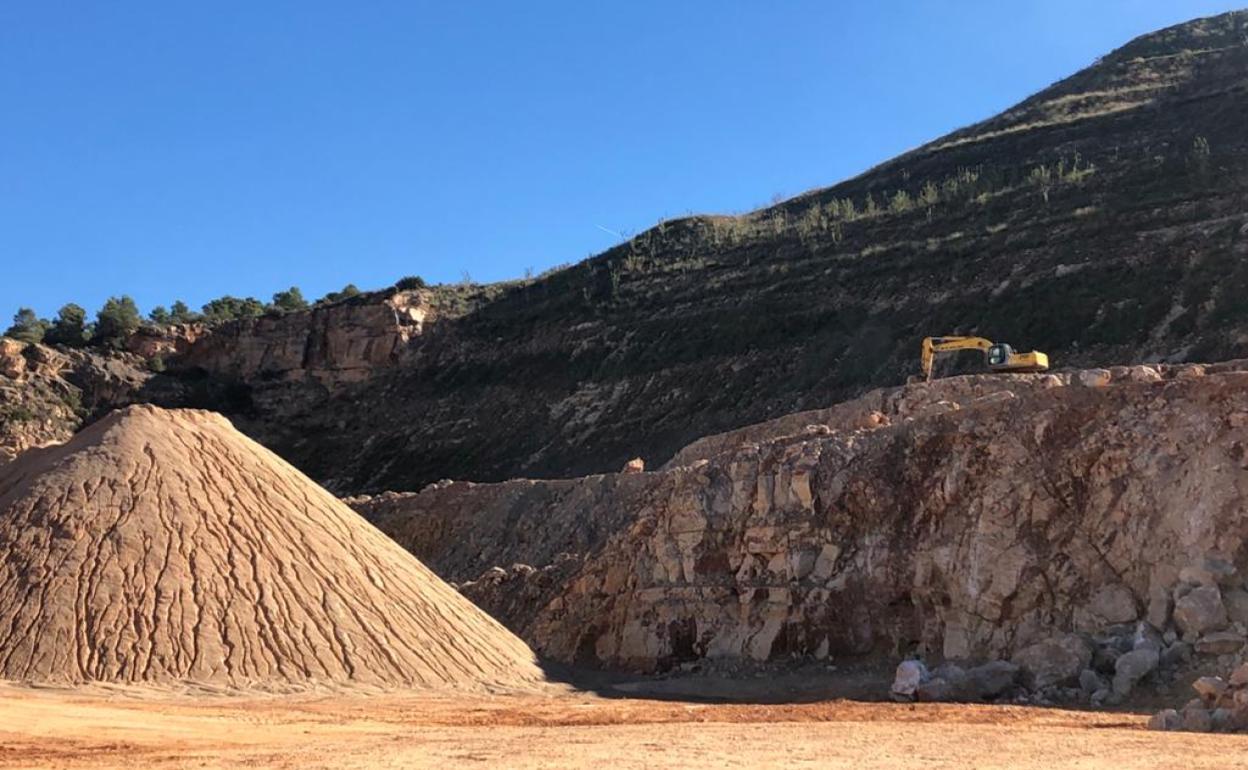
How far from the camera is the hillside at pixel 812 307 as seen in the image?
41.5 m

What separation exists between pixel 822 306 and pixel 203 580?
34.5 metres

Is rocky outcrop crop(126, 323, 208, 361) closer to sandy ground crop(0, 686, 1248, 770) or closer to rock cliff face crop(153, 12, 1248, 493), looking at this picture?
rock cliff face crop(153, 12, 1248, 493)

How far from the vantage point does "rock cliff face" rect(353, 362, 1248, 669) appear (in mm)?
18016

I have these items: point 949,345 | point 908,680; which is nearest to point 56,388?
point 949,345

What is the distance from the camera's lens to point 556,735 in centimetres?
1370

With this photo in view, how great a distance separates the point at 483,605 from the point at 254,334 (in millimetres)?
46074

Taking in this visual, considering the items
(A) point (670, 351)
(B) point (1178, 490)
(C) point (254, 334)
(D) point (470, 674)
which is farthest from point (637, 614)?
(C) point (254, 334)

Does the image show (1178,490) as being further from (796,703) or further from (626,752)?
(626,752)

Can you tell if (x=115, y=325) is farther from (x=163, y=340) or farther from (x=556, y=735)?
(x=556, y=735)

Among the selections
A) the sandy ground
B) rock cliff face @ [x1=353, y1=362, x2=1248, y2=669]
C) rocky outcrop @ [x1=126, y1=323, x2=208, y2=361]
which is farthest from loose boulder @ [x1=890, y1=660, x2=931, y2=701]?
rocky outcrop @ [x1=126, y1=323, x2=208, y2=361]

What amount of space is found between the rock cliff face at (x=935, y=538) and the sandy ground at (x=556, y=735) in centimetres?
282

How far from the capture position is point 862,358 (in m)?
44.3

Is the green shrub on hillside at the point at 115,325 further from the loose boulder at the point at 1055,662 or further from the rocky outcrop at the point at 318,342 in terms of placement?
the loose boulder at the point at 1055,662

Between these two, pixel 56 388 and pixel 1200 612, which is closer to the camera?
pixel 1200 612
